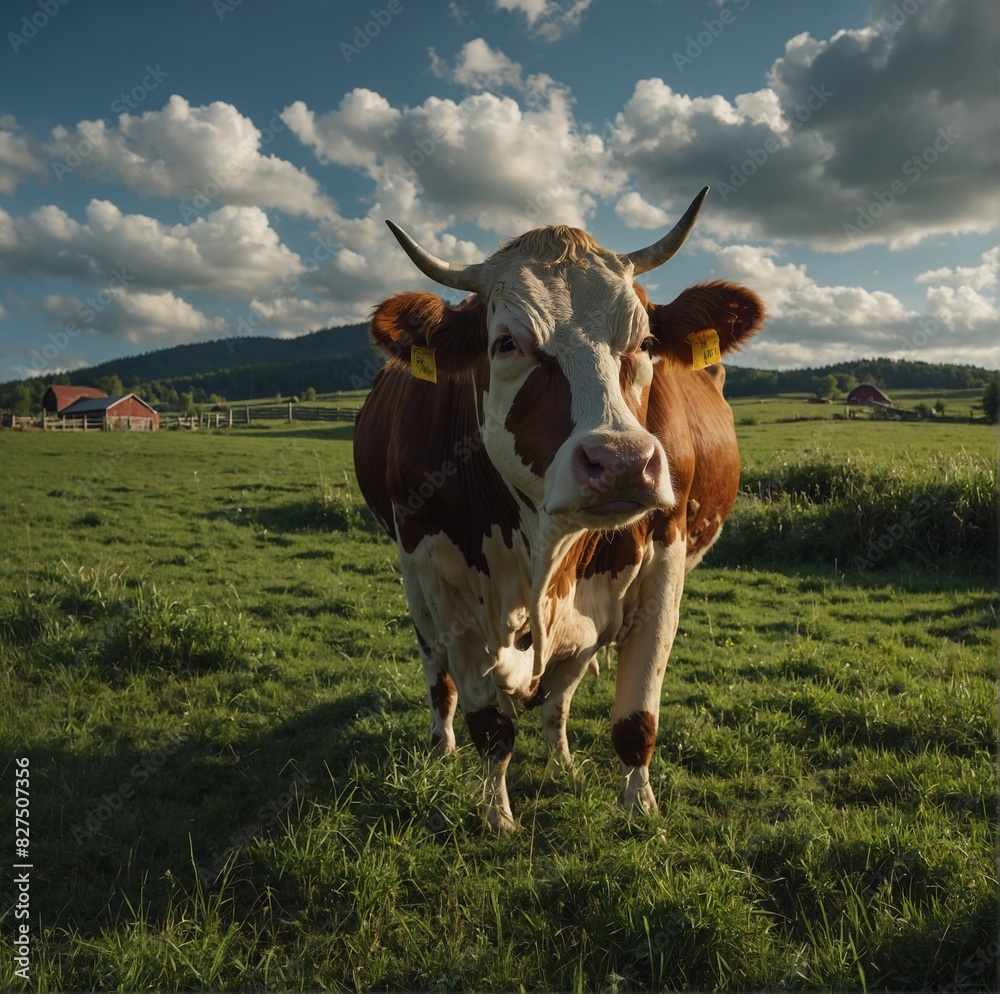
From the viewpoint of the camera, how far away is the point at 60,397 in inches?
3152

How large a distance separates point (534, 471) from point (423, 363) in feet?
3.32

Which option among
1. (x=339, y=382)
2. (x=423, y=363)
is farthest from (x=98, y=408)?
(x=423, y=363)

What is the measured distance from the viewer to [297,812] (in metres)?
3.72

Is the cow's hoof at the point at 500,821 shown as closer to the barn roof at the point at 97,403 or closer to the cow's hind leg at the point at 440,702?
the cow's hind leg at the point at 440,702

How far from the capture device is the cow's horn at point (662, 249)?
340cm

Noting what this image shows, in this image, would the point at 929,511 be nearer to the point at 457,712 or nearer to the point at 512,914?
the point at 457,712

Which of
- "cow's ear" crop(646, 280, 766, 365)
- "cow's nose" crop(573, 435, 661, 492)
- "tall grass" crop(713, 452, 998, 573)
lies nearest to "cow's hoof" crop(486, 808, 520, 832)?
"cow's nose" crop(573, 435, 661, 492)

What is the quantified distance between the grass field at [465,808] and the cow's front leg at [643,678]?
0.20 metres

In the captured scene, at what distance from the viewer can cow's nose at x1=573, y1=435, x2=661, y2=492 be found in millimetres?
2525

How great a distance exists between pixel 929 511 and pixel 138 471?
780 inches

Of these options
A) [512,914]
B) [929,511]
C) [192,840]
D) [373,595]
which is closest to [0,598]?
[373,595]

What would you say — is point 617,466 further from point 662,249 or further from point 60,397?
point 60,397

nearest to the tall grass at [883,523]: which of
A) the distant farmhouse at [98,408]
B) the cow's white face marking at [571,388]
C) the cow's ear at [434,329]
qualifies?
the cow's ear at [434,329]

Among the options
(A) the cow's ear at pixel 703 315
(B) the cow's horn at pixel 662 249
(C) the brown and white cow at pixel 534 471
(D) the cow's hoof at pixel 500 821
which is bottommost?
(D) the cow's hoof at pixel 500 821
